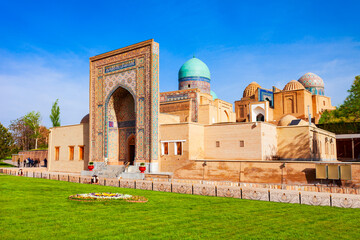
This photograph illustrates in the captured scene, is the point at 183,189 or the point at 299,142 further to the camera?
the point at 299,142

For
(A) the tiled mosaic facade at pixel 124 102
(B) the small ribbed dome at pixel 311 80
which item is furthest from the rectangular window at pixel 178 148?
(B) the small ribbed dome at pixel 311 80

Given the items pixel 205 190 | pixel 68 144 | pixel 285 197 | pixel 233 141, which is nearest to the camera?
pixel 285 197

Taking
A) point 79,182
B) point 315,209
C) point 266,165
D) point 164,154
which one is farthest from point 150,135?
point 315,209

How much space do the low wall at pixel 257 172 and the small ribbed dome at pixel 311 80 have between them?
2590 cm

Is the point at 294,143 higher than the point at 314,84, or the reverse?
the point at 314,84

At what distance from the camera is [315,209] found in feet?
27.5

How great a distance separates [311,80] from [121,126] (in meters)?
25.1

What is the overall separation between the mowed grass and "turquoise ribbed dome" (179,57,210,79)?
72.2 feet

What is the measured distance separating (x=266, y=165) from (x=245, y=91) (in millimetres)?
23381

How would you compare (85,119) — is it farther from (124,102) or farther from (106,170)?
(106,170)

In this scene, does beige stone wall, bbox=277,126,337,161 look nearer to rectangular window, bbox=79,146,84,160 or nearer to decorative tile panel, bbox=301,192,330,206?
decorative tile panel, bbox=301,192,330,206

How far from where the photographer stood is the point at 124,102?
23328mm

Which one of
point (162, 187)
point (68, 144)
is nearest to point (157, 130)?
point (162, 187)

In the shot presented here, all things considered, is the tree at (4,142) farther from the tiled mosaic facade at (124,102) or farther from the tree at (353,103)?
the tree at (353,103)
